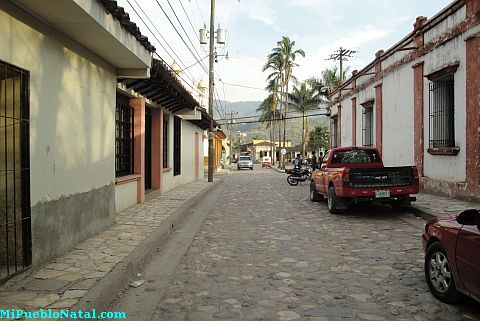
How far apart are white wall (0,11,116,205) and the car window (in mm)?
6858

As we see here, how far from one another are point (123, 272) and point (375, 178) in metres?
6.86

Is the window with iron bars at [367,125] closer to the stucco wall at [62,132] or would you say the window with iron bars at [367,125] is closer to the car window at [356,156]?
the car window at [356,156]

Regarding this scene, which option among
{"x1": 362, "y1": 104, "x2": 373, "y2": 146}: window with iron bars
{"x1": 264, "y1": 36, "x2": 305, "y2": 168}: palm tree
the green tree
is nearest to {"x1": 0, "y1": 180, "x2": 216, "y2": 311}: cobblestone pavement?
{"x1": 362, "y1": 104, "x2": 373, "y2": 146}: window with iron bars

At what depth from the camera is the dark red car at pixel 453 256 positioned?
3723 mm

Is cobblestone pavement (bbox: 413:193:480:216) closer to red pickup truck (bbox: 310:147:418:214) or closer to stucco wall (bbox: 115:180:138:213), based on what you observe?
red pickup truck (bbox: 310:147:418:214)

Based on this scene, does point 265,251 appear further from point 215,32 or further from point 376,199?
point 215,32

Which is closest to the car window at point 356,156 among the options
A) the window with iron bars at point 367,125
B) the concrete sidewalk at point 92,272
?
the concrete sidewalk at point 92,272

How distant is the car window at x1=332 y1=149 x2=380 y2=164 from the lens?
1229cm

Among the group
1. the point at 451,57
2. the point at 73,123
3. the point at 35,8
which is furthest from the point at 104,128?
the point at 451,57

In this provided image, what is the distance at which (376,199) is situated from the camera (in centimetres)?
A: 1016

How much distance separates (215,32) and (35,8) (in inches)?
Answer: 787

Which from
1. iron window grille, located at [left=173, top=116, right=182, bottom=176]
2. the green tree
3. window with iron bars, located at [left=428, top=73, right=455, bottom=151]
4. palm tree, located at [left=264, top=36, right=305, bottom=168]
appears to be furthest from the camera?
the green tree

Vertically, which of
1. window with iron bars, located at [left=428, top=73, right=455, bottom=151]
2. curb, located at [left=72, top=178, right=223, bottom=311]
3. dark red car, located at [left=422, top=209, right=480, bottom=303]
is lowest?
curb, located at [left=72, top=178, right=223, bottom=311]

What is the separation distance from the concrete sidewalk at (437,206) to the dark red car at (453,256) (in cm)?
522
